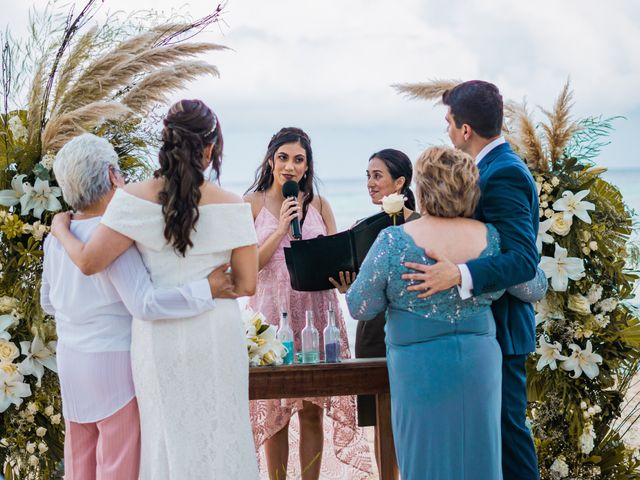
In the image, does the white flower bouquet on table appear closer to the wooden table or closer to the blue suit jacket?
the wooden table

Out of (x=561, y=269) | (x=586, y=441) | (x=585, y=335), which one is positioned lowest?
(x=586, y=441)

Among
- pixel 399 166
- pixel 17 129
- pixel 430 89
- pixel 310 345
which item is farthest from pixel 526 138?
pixel 17 129

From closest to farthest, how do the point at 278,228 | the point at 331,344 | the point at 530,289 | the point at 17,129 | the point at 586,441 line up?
the point at 530,289 → the point at 331,344 → the point at 17,129 → the point at 278,228 → the point at 586,441

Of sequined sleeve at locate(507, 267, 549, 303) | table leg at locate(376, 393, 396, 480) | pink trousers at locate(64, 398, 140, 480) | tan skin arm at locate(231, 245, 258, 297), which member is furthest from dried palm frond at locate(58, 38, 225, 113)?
sequined sleeve at locate(507, 267, 549, 303)

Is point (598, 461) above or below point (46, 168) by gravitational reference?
below

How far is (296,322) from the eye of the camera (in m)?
4.18

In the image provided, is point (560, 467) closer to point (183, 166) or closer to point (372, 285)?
point (372, 285)

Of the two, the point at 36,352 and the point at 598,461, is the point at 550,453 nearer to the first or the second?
the point at 598,461

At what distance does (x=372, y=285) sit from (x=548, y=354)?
1507 millimetres

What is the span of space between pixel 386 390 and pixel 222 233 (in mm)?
1122

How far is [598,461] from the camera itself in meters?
4.15

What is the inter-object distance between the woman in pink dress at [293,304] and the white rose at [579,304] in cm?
111

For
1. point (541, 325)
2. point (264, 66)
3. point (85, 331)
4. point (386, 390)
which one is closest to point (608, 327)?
point (541, 325)

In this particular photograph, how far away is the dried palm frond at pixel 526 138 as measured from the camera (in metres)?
4.14
